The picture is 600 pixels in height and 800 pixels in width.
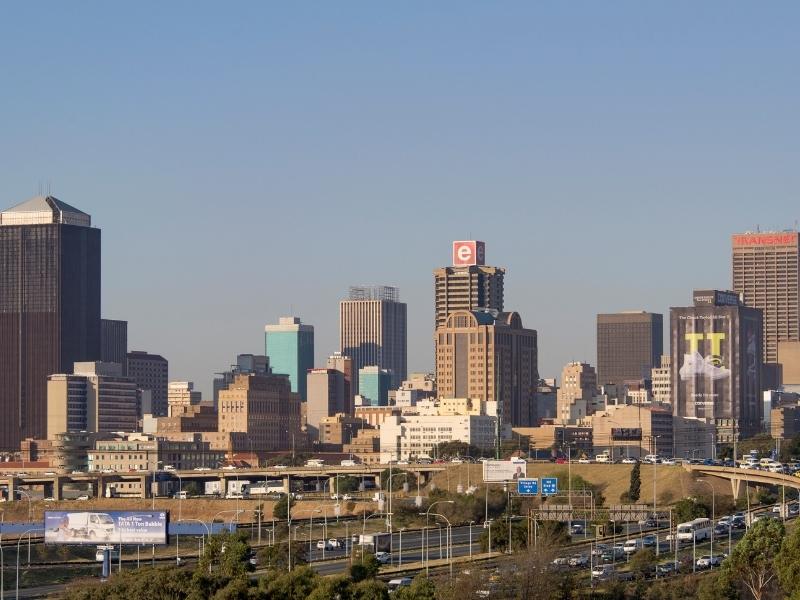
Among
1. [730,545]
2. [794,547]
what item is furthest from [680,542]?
[794,547]

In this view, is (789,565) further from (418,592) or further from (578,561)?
(578,561)

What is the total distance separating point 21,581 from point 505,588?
6359 centimetres

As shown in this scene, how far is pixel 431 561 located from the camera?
7475 inches

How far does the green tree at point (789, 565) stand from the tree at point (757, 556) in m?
5.44

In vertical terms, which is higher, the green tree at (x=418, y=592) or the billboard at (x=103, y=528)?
the billboard at (x=103, y=528)

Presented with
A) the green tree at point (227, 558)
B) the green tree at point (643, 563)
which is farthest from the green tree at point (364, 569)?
the green tree at point (643, 563)

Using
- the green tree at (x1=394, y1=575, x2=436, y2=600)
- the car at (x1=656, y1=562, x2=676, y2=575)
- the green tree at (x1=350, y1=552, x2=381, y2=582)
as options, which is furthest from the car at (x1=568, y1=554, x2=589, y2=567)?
the green tree at (x1=394, y1=575, x2=436, y2=600)

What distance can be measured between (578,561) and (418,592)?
3819 cm

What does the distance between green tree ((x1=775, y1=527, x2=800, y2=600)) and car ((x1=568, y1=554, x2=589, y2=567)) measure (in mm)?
37789

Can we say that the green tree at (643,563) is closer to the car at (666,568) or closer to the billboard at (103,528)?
the car at (666,568)

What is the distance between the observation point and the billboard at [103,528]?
188 m

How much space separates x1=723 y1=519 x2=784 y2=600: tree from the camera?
140875 millimetres

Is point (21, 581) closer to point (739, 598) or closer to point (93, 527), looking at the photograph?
point (93, 527)

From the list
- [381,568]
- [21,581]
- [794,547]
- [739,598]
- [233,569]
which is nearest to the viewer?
[794,547]
